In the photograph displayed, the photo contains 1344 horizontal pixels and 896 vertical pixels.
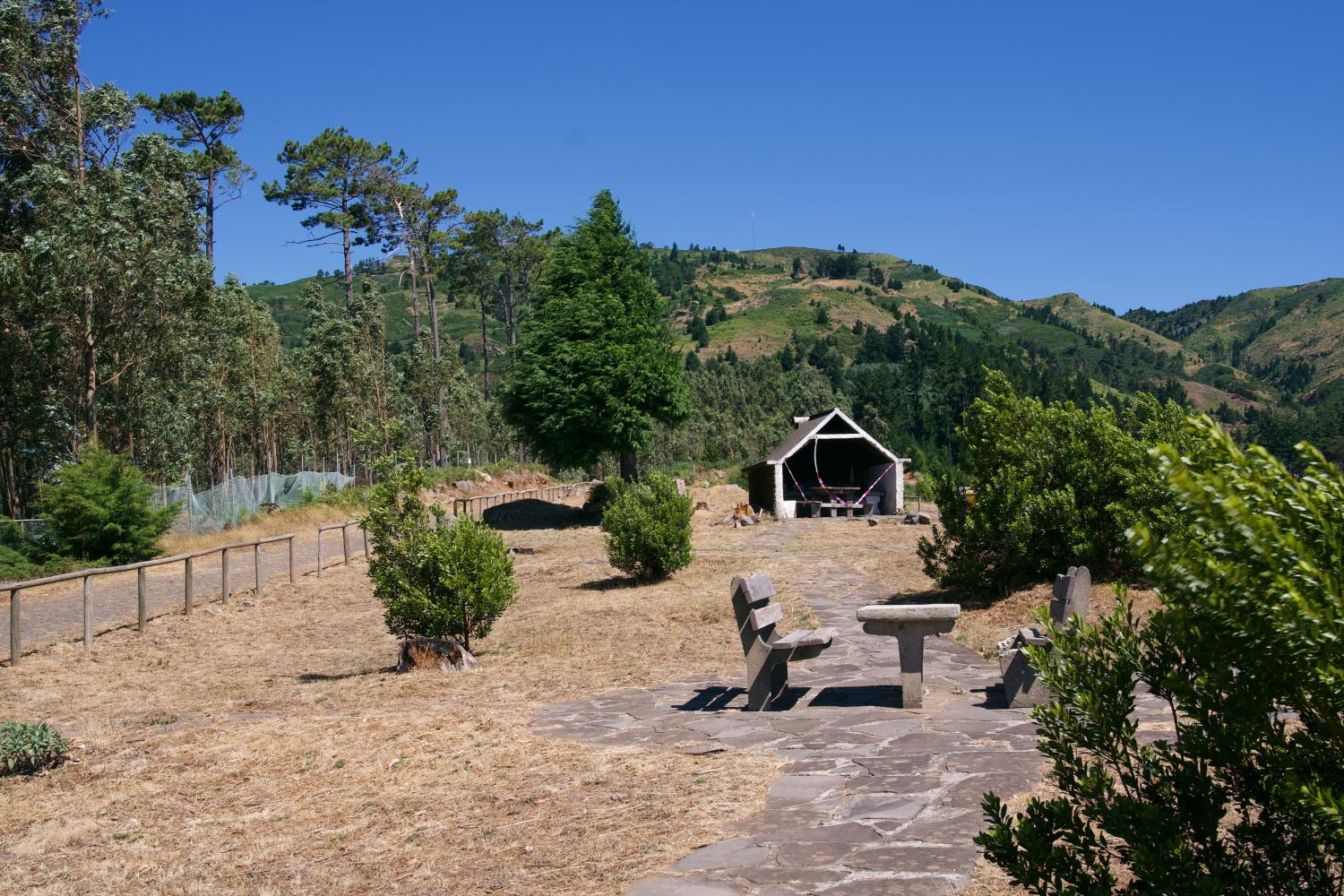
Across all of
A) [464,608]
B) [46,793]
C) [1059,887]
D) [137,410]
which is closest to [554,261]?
[137,410]

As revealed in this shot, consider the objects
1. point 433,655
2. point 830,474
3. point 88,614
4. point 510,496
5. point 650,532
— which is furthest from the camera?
→ point 510,496

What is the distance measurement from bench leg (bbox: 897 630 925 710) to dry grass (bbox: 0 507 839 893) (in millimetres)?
1600

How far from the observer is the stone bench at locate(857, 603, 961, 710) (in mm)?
7551

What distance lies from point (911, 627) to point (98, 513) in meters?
19.0

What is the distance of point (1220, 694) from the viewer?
2.77 metres

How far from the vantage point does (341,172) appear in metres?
51.5

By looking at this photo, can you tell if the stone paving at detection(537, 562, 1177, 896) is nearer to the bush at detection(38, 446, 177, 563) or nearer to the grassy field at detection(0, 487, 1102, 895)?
the grassy field at detection(0, 487, 1102, 895)

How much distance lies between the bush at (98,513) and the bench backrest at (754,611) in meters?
17.7

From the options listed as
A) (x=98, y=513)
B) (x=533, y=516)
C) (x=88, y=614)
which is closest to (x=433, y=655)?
(x=88, y=614)

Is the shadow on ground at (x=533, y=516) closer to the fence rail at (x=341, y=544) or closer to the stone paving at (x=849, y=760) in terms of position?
the fence rail at (x=341, y=544)

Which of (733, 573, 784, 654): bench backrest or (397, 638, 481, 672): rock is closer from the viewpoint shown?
(733, 573, 784, 654): bench backrest

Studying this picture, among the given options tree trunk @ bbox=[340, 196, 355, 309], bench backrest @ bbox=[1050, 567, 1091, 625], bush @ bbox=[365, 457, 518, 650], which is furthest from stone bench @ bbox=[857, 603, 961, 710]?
tree trunk @ bbox=[340, 196, 355, 309]

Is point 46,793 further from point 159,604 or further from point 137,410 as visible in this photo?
point 137,410

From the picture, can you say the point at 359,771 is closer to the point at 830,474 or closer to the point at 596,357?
the point at 596,357
